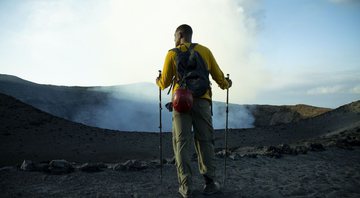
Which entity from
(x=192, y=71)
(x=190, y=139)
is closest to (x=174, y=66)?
(x=192, y=71)

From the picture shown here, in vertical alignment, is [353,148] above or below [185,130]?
below

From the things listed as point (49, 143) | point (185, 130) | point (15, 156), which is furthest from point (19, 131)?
point (185, 130)

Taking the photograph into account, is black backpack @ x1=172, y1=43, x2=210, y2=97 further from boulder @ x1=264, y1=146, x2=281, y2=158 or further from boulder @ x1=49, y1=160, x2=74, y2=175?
boulder @ x1=264, y1=146, x2=281, y2=158

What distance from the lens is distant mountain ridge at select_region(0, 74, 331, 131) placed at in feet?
99.5

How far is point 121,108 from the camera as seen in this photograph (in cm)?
3212

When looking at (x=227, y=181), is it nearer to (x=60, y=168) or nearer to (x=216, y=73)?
(x=216, y=73)

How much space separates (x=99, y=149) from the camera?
17.7m

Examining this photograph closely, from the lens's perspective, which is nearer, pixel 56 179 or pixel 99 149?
pixel 56 179

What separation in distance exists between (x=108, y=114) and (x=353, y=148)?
22.9 meters

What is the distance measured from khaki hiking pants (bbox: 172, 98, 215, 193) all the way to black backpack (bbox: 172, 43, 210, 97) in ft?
0.67

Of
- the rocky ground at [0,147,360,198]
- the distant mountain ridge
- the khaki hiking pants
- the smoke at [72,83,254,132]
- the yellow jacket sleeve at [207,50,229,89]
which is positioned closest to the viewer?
the khaki hiking pants

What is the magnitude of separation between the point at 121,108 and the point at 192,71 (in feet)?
90.5

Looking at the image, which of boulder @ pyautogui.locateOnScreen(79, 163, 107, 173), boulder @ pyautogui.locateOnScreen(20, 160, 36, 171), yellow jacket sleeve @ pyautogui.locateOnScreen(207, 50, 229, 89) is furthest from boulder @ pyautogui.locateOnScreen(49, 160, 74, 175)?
yellow jacket sleeve @ pyautogui.locateOnScreen(207, 50, 229, 89)

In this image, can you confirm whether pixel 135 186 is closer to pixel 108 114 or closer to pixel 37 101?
pixel 108 114
